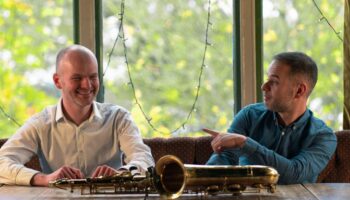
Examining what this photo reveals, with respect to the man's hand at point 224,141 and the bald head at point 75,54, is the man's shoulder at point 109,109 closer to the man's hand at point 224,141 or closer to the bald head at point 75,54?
the bald head at point 75,54

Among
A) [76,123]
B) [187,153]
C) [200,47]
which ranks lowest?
[187,153]

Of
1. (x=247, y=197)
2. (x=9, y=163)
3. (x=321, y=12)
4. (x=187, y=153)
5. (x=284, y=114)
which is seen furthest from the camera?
(x=321, y=12)

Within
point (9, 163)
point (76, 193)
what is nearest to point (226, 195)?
point (76, 193)

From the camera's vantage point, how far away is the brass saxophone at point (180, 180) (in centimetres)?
224

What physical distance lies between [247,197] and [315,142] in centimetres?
82

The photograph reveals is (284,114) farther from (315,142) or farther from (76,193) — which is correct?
(76,193)

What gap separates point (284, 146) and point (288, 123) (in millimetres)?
130

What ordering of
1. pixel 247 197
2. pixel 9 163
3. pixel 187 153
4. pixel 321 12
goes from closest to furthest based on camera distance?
pixel 247 197 < pixel 9 163 < pixel 187 153 < pixel 321 12

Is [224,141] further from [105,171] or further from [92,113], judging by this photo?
[92,113]

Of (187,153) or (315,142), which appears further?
(187,153)

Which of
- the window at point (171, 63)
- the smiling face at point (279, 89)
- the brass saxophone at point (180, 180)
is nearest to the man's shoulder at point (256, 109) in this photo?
the smiling face at point (279, 89)

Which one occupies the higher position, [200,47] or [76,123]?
[200,47]

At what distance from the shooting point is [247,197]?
2.31m

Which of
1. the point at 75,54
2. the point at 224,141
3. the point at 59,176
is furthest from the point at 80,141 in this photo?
the point at 224,141
